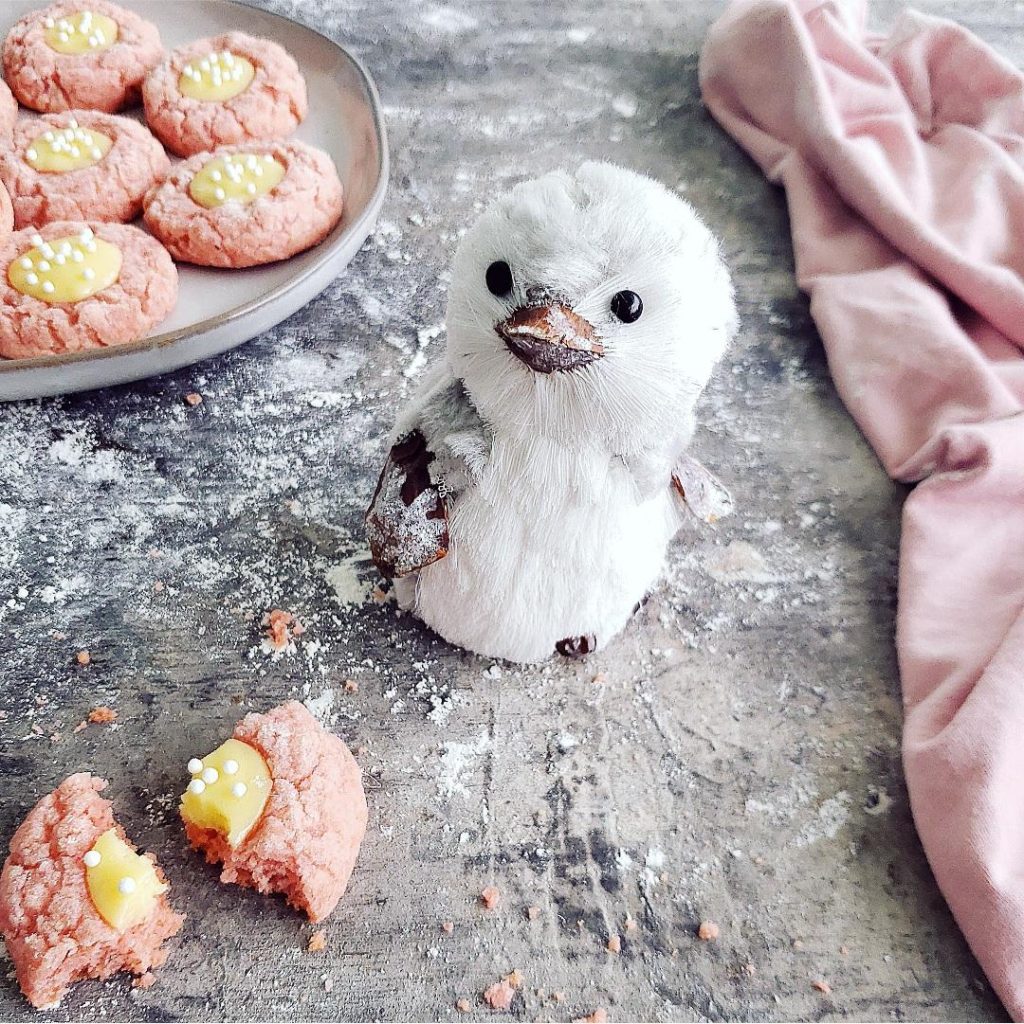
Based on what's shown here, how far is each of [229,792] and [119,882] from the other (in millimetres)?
93

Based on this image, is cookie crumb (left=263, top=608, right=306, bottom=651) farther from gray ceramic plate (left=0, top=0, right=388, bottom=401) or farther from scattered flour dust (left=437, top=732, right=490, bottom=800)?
gray ceramic plate (left=0, top=0, right=388, bottom=401)

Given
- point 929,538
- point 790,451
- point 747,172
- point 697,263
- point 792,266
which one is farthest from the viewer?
point 747,172

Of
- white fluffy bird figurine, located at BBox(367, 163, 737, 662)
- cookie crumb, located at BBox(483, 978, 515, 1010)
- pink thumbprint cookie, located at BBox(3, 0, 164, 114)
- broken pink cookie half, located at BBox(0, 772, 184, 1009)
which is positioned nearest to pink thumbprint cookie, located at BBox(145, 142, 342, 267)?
pink thumbprint cookie, located at BBox(3, 0, 164, 114)

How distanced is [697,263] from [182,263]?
0.75 metres

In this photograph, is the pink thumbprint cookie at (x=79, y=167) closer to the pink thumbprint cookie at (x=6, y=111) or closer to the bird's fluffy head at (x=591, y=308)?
the pink thumbprint cookie at (x=6, y=111)

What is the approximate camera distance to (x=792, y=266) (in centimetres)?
125

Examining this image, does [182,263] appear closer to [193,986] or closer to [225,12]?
[225,12]

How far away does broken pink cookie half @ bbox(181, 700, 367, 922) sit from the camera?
683 millimetres

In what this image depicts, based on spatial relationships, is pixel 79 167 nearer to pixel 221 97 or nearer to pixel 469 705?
pixel 221 97

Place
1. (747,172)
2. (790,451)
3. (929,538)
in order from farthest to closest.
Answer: (747,172)
(790,451)
(929,538)

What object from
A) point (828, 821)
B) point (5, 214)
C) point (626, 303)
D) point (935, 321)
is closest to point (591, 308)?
point (626, 303)

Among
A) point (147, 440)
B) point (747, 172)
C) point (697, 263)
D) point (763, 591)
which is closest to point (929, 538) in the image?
point (763, 591)

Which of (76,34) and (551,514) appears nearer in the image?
(551,514)

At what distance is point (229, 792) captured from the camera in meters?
0.69
